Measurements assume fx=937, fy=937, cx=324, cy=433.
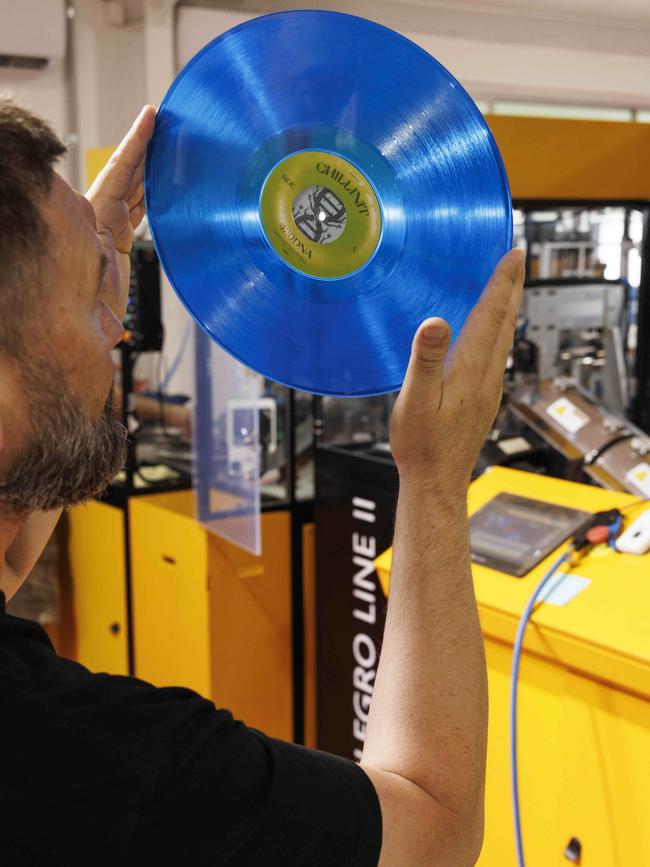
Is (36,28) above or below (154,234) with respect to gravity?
above

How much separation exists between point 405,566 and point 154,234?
40 cm

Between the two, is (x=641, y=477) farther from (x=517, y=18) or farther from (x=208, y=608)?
(x=517, y=18)

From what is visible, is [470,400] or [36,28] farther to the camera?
[36,28]

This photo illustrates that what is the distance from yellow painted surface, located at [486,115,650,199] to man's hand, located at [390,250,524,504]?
2081 mm

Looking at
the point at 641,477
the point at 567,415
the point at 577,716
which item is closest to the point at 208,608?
the point at 567,415

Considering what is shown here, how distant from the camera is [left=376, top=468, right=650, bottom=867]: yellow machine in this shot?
4.63 ft

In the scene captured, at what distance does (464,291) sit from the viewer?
901 mm

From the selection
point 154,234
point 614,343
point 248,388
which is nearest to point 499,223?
point 154,234

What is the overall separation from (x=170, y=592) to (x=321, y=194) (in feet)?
8.15

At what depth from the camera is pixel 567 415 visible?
283 cm

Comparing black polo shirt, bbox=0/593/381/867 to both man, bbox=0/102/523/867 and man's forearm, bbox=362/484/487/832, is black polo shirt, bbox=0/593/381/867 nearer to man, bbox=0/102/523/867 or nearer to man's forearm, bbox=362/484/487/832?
man, bbox=0/102/523/867

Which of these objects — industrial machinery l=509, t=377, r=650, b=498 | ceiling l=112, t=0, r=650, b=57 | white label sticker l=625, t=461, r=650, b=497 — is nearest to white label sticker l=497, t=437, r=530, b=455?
industrial machinery l=509, t=377, r=650, b=498

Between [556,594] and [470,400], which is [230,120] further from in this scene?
[556,594]

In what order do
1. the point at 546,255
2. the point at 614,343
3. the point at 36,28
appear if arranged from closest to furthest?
the point at 614,343 < the point at 546,255 < the point at 36,28
